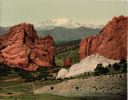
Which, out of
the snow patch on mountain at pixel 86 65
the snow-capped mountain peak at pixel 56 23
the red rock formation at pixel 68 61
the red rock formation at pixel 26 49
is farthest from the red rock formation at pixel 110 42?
the red rock formation at pixel 26 49

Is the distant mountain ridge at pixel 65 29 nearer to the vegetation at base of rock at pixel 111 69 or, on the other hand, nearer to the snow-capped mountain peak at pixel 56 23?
the snow-capped mountain peak at pixel 56 23

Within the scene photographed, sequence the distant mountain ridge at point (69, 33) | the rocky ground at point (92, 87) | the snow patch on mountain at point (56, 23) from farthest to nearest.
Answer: the distant mountain ridge at point (69, 33) → the snow patch on mountain at point (56, 23) → the rocky ground at point (92, 87)

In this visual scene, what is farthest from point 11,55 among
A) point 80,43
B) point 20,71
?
point 80,43

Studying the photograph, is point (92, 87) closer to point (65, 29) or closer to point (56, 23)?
point (65, 29)

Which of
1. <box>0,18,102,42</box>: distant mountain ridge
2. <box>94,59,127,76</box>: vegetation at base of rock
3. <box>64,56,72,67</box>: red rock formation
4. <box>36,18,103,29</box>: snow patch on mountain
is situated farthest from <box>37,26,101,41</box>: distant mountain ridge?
<box>94,59,127,76</box>: vegetation at base of rock

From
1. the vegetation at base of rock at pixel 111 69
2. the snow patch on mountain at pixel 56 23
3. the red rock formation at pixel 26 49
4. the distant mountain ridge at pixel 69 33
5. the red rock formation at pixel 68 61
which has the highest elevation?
the snow patch on mountain at pixel 56 23

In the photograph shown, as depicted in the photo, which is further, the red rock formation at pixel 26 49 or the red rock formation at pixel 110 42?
the red rock formation at pixel 110 42

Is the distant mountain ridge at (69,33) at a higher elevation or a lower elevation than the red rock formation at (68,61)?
higher

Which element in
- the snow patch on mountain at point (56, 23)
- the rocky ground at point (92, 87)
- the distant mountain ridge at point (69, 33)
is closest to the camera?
the rocky ground at point (92, 87)
